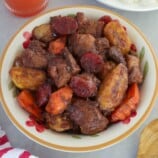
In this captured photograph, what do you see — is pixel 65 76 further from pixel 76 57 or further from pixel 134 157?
pixel 134 157

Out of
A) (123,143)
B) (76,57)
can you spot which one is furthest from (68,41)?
(123,143)

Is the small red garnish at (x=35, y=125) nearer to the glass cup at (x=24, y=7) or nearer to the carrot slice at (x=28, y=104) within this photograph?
the carrot slice at (x=28, y=104)

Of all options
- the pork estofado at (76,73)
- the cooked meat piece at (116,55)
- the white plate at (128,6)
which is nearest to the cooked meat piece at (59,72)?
the pork estofado at (76,73)

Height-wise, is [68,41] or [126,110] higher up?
[68,41]

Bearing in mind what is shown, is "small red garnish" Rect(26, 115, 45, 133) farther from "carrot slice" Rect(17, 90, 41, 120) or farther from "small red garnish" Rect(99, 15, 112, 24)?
"small red garnish" Rect(99, 15, 112, 24)

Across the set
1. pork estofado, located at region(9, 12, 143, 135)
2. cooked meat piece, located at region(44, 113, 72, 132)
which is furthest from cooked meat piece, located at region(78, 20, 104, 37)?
cooked meat piece, located at region(44, 113, 72, 132)

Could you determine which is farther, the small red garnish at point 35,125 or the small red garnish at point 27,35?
the small red garnish at point 27,35
